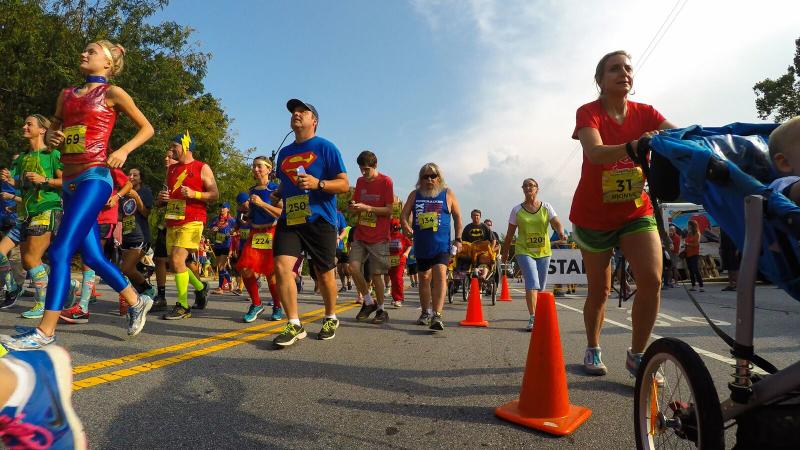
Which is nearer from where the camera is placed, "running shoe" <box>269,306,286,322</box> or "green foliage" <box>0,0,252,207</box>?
"running shoe" <box>269,306,286,322</box>

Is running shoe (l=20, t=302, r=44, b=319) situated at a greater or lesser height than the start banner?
lesser

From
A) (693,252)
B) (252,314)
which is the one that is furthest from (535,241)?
(693,252)

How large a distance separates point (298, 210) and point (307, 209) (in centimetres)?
9

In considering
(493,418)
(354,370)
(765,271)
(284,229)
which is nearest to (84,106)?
(284,229)

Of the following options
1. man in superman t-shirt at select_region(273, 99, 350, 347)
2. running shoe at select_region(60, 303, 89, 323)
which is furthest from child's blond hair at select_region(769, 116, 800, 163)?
running shoe at select_region(60, 303, 89, 323)

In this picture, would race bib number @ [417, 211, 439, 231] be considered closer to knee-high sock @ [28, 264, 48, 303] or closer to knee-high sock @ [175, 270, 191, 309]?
knee-high sock @ [175, 270, 191, 309]

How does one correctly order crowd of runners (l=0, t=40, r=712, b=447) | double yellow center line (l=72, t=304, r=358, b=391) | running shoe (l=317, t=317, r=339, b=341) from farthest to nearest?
running shoe (l=317, t=317, r=339, b=341), crowd of runners (l=0, t=40, r=712, b=447), double yellow center line (l=72, t=304, r=358, b=391)

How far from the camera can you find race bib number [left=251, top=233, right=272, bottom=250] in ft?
19.4

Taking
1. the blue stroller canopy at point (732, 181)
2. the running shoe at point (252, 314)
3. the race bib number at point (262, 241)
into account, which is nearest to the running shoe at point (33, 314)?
the running shoe at point (252, 314)

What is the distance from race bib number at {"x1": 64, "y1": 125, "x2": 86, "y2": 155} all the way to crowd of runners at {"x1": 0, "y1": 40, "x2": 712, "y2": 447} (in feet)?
0.03

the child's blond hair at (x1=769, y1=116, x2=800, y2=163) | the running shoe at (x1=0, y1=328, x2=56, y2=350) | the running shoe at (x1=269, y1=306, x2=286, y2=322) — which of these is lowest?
the running shoe at (x1=269, y1=306, x2=286, y2=322)

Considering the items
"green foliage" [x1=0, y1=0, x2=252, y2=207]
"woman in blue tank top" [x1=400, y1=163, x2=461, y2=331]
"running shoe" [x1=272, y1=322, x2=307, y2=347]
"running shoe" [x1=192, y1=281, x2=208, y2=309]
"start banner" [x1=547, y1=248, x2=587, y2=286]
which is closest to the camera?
"running shoe" [x1=272, y1=322, x2=307, y2=347]

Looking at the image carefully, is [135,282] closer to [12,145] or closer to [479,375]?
[479,375]

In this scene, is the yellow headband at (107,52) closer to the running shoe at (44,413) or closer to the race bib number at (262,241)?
the race bib number at (262,241)
